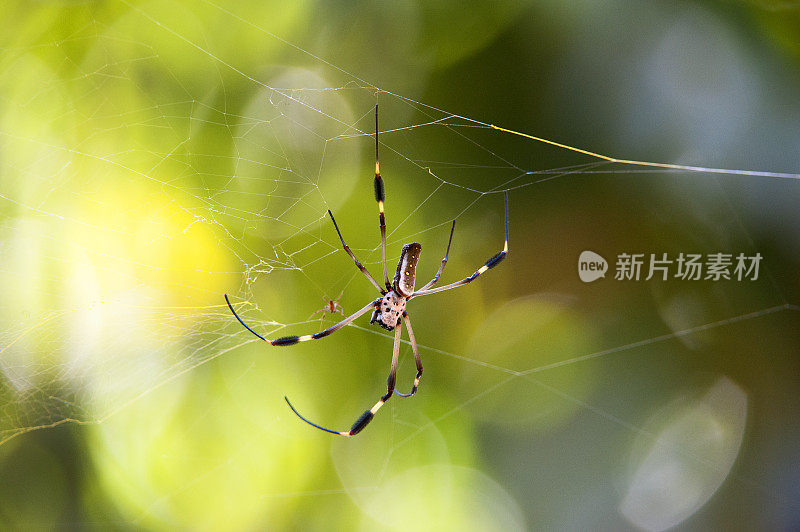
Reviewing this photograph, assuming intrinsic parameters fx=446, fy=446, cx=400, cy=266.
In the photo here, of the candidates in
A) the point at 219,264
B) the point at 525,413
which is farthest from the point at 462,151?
the point at 525,413

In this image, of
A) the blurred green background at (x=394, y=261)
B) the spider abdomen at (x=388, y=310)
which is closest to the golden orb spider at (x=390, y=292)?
the spider abdomen at (x=388, y=310)

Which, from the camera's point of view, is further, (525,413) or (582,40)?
(525,413)

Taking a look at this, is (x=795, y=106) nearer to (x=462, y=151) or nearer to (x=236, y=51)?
(x=462, y=151)

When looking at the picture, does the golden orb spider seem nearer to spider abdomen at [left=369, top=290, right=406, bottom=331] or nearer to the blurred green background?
spider abdomen at [left=369, top=290, right=406, bottom=331]

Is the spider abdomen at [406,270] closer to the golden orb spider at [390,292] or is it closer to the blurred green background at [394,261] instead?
the golden orb spider at [390,292]

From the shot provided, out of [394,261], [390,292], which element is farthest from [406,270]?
[394,261]

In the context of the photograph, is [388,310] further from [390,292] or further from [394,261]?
[394,261]
